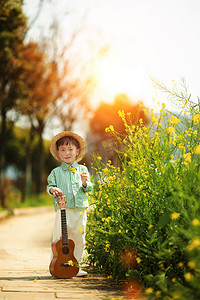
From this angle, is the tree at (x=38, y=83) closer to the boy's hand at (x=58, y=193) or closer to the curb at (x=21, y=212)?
the curb at (x=21, y=212)

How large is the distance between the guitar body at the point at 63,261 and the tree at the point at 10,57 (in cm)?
829

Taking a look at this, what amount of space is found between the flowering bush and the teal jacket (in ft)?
1.17

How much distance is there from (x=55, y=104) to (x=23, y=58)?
16.5 feet

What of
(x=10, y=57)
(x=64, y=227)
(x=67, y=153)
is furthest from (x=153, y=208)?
(x=10, y=57)

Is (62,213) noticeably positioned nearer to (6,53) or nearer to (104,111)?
(6,53)

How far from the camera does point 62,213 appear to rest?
162 inches

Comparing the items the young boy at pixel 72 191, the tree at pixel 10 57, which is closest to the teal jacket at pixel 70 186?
the young boy at pixel 72 191

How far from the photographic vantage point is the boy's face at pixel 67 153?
4.52m

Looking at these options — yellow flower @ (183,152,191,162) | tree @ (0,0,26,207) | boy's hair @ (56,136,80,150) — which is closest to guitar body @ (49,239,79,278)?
boy's hair @ (56,136,80,150)

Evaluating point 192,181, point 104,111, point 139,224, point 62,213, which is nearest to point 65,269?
point 62,213

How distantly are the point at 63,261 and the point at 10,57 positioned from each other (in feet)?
38.3

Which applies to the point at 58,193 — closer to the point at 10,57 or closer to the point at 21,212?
the point at 10,57

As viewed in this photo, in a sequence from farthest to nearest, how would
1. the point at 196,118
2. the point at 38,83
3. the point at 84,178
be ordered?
1. the point at 38,83
2. the point at 84,178
3. the point at 196,118

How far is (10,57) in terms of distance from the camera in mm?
14586
